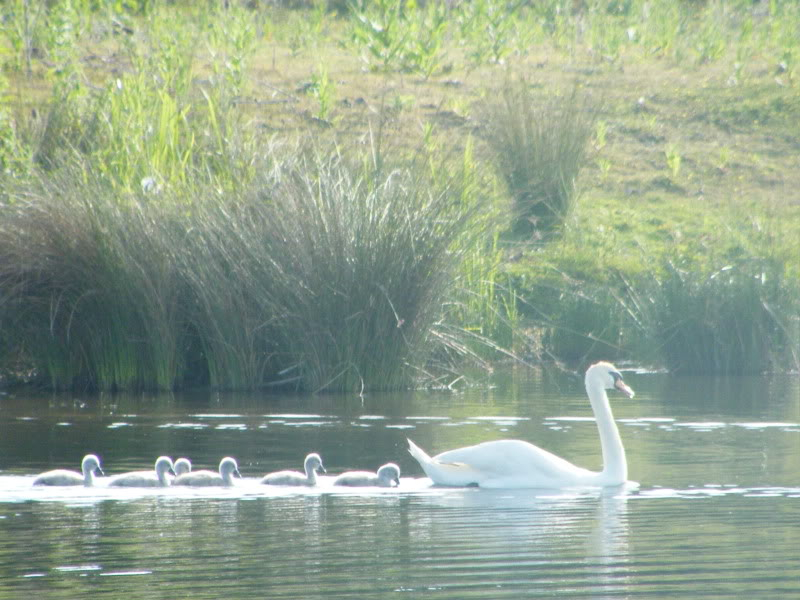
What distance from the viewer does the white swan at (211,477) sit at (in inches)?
345

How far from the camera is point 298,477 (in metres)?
8.74

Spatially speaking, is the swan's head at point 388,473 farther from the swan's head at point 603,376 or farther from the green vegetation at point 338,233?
the green vegetation at point 338,233

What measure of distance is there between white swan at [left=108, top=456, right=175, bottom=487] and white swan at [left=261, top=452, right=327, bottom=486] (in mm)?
561

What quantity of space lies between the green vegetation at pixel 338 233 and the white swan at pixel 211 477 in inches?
184

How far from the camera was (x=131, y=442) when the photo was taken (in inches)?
417

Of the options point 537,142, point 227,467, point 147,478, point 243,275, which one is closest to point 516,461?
point 227,467

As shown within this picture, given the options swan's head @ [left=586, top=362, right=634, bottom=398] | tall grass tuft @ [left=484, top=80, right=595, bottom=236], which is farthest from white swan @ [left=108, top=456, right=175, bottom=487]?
tall grass tuft @ [left=484, top=80, right=595, bottom=236]

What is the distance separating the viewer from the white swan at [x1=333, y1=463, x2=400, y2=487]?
878 cm

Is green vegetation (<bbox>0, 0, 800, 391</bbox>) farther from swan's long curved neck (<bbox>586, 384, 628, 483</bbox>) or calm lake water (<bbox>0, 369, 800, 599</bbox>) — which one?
swan's long curved neck (<bbox>586, 384, 628, 483</bbox>)

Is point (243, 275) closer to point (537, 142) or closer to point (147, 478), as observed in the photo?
point (147, 478)

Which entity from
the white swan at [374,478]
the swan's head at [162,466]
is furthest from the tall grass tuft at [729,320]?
the swan's head at [162,466]

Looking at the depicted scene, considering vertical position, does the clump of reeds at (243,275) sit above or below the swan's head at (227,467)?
above

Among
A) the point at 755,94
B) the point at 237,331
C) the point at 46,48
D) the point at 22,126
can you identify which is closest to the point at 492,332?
the point at 237,331

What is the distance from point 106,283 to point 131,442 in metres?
3.36
